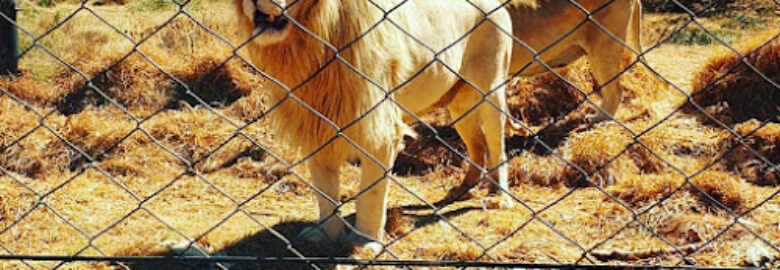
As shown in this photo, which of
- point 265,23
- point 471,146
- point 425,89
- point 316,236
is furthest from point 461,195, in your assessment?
point 265,23

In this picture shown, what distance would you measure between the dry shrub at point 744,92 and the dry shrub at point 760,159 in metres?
0.56

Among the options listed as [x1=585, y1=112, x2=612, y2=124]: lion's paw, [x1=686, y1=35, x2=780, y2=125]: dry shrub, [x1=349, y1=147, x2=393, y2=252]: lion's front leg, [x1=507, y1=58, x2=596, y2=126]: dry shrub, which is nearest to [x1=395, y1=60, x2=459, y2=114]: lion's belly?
[x1=349, y1=147, x2=393, y2=252]: lion's front leg

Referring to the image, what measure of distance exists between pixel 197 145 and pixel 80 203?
3.61 ft

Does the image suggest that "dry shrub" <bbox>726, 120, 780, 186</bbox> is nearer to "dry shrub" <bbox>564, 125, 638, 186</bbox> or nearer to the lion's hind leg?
"dry shrub" <bbox>564, 125, 638, 186</bbox>

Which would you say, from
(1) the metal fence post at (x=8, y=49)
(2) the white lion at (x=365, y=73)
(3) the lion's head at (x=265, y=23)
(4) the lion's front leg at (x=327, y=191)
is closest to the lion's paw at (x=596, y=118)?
(2) the white lion at (x=365, y=73)

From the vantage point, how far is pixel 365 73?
3.40m

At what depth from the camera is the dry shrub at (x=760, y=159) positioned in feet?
16.9

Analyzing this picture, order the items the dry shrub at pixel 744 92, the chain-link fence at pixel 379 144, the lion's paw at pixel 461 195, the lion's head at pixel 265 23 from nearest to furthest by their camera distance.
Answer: the lion's head at pixel 265 23 < the chain-link fence at pixel 379 144 < the lion's paw at pixel 461 195 < the dry shrub at pixel 744 92

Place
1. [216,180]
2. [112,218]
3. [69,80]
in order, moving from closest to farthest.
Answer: [112,218], [216,180], [69,80]

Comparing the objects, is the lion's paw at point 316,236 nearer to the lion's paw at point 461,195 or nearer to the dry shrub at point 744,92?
the lion's paw at point 461,195

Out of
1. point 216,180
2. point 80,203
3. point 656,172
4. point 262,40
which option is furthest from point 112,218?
point 656,172

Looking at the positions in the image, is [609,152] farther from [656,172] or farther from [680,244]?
[680,244]

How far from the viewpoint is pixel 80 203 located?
4.61 m

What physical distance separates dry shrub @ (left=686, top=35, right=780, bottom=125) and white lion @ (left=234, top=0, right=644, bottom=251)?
7.53ft
